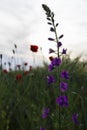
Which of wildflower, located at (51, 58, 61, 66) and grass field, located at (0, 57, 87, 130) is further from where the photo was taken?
grass field, located at (0, 57, 87, 130)

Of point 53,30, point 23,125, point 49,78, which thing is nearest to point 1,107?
point 23,125

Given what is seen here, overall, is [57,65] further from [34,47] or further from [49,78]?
[34,47]

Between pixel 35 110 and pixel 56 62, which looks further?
pixel 35 110

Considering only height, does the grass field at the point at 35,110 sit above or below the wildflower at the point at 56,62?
below

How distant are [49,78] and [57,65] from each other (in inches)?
7.4

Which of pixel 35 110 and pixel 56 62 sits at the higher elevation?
pixel 56 62

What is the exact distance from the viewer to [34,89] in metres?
5.14

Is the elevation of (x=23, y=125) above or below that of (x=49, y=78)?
below

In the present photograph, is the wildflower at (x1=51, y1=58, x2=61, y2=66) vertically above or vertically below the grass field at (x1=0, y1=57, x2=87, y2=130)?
above

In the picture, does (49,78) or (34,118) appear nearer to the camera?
(49,78)

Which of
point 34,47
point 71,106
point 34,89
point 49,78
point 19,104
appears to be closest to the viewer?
point 49,78

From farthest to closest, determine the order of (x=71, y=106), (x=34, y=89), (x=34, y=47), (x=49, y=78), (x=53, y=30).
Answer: (x=34, y=47)
(x=34, y=89)
(x=71, y=106)
(x=49, y=78)
(x=53, y=30)

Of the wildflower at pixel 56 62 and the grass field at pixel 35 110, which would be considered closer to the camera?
the wildflower at pixel 56 62

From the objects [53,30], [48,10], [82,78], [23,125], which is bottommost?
[23,125]
